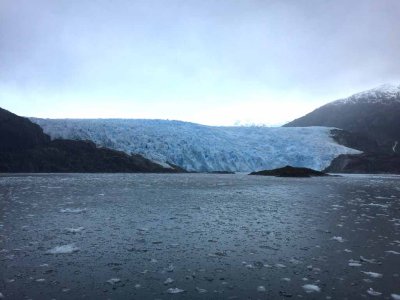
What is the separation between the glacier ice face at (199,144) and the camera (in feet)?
187

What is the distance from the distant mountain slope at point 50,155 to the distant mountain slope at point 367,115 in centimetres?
7744

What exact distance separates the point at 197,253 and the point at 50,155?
47809 millimetres

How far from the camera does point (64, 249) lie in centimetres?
820

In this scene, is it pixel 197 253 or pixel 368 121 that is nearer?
pixel 197 253

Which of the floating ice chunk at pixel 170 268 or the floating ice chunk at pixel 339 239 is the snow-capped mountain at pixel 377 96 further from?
the floating ice chunk at pixel 170 268

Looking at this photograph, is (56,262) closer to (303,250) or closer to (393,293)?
(303,250)

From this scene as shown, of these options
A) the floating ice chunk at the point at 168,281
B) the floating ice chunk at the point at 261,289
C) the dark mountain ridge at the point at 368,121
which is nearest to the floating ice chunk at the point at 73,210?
the floating ice chunk at the point at 168,281

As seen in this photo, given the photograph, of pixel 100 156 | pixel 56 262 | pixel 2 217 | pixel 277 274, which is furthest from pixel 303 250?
pixel 100 156

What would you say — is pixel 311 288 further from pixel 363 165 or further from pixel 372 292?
pixel 363 165

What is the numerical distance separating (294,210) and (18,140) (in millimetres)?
46930

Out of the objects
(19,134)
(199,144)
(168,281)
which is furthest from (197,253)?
(199,144)

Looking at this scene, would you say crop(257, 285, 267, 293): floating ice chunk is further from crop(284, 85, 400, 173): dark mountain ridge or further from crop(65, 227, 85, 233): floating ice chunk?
crop(284, 85, 400, 173): dark mountain ridge

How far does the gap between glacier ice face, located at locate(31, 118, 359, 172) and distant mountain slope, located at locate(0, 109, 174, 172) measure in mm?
1857

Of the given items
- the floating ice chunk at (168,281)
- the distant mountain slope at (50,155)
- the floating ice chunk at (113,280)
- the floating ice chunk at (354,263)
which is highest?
the distant mountain slope at (50,155)
